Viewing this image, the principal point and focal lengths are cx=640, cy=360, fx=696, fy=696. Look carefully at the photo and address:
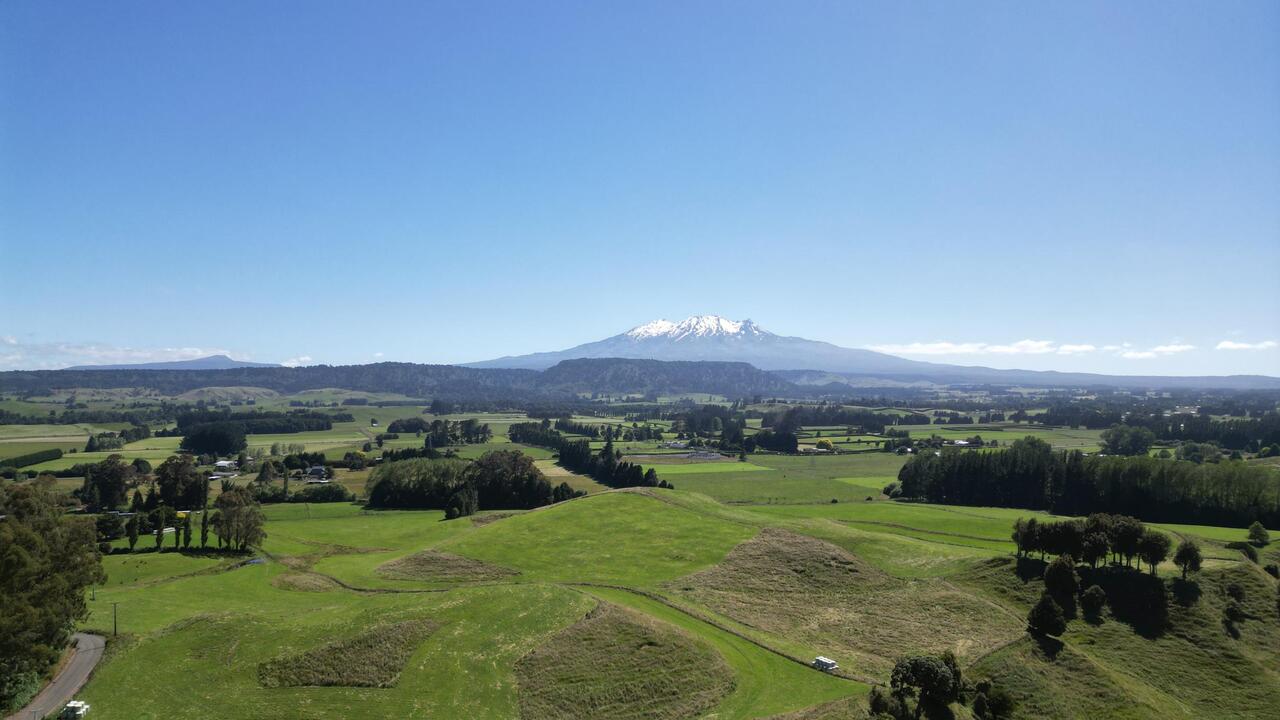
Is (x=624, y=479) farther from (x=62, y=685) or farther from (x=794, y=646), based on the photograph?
(x=62, y=685)

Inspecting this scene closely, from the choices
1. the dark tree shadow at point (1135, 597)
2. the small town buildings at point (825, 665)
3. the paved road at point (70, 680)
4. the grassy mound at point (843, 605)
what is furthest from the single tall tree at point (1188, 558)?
the paved road at point (70, 680)

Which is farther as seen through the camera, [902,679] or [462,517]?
[462,517]

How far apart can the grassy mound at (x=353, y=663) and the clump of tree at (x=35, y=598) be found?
14893mm

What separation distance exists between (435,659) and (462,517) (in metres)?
68.8

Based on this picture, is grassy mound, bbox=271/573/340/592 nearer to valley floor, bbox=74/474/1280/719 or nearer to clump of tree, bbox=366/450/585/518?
valley floor, bbox=74/474/1280/719

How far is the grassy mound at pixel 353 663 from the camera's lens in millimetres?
51500

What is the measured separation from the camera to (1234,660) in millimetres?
54531

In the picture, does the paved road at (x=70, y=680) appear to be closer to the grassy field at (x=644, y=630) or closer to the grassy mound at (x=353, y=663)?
the grassy field at (x=644, y=630)

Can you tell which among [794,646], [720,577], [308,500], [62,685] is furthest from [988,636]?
[308,500]

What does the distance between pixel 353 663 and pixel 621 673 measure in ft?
67.3

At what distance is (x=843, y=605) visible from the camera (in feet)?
219

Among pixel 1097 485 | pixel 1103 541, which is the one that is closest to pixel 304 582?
pixel 1103 541

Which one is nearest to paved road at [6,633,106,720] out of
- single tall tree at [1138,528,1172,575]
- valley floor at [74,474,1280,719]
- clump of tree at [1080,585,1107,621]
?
valley floor at [74,474,1280,719]

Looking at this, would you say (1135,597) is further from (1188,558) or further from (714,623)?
(714,623)
